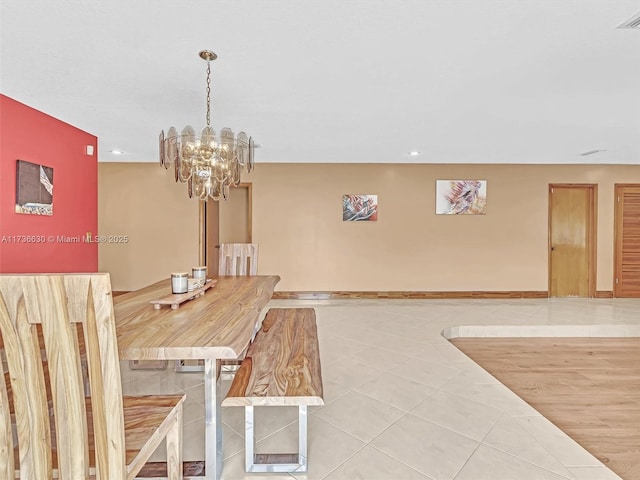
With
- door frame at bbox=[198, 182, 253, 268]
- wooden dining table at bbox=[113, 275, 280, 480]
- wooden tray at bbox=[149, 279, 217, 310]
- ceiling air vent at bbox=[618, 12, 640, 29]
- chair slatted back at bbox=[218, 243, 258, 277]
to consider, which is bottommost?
wooden dining table at bbox=[113, 275, 280, 480]

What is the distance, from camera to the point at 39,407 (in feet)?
3.08

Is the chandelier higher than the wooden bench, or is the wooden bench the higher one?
the chandelier

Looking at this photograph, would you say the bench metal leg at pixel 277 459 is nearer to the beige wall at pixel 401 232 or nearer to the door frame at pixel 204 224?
the beige wall at pixel 401 232

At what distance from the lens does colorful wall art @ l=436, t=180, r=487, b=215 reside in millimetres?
5930

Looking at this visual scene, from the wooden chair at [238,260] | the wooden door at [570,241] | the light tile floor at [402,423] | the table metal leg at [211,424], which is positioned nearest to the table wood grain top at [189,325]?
the table metal leg at [211,424]

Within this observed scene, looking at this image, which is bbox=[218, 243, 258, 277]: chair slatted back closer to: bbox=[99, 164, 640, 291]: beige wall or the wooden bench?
the wooden bench

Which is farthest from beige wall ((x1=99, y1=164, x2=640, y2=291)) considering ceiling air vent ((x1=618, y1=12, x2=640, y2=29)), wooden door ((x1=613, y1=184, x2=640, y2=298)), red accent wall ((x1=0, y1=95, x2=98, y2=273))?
ceiling air vent ((x1=618, y1=12, x2=640, y2=29))

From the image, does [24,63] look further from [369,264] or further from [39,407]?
[369,264]

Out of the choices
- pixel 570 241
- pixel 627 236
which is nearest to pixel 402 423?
pixel 570 241

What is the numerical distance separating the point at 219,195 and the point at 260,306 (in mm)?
1096

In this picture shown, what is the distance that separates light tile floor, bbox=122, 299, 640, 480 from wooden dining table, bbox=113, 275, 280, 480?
0.32 metres

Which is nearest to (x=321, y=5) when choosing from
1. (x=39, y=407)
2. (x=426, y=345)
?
(x=39, y=407)

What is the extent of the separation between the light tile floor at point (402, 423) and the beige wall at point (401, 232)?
2271 mm

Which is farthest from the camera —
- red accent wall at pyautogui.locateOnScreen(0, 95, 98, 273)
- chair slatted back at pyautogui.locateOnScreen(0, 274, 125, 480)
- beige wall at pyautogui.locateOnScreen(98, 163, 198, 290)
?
beige wall at pyautogui.locateOnScreen(98, 163, 198, 290)
